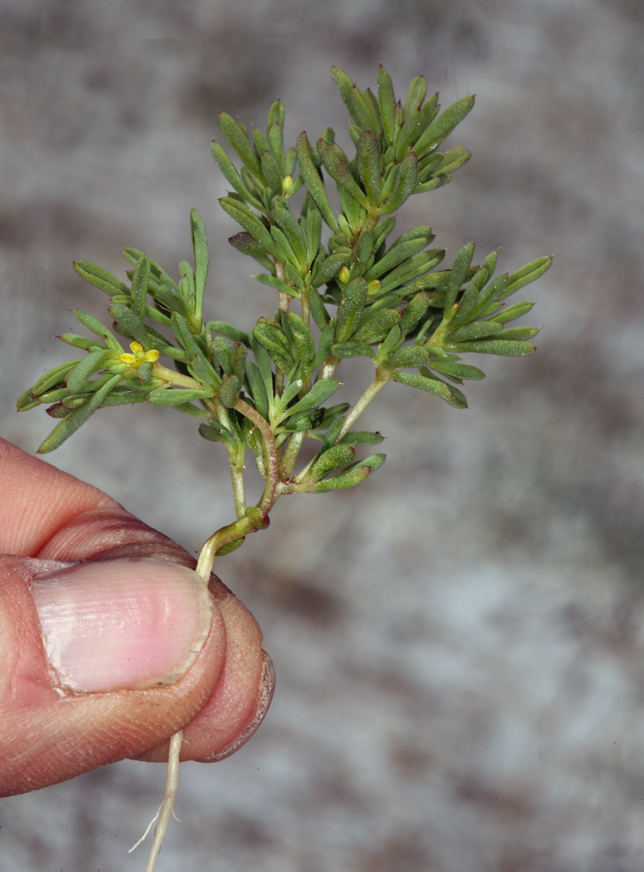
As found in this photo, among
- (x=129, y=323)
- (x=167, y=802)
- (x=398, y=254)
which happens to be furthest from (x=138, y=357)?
(x=167, y=802)

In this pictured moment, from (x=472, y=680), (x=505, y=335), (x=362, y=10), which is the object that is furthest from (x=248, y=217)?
(x=472, y=680)

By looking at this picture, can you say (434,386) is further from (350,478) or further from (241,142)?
(241,142)

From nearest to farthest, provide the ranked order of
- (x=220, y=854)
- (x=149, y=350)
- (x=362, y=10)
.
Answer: (x=149, y=350), (x=362, y=10), (x=220, y=854)

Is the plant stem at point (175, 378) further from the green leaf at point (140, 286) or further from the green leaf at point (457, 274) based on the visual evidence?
the green leaf at point (457, 274)

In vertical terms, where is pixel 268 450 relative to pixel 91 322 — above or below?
below

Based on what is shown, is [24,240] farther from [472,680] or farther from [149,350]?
[472,680]

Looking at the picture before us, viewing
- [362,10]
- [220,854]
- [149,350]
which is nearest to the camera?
[149,350]

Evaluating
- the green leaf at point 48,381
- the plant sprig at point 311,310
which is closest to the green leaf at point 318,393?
the plant sprig at point 311,310

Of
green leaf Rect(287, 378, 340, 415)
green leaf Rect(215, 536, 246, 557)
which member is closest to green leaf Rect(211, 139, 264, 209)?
green leaf Rect(287, 378, 340, 415)
